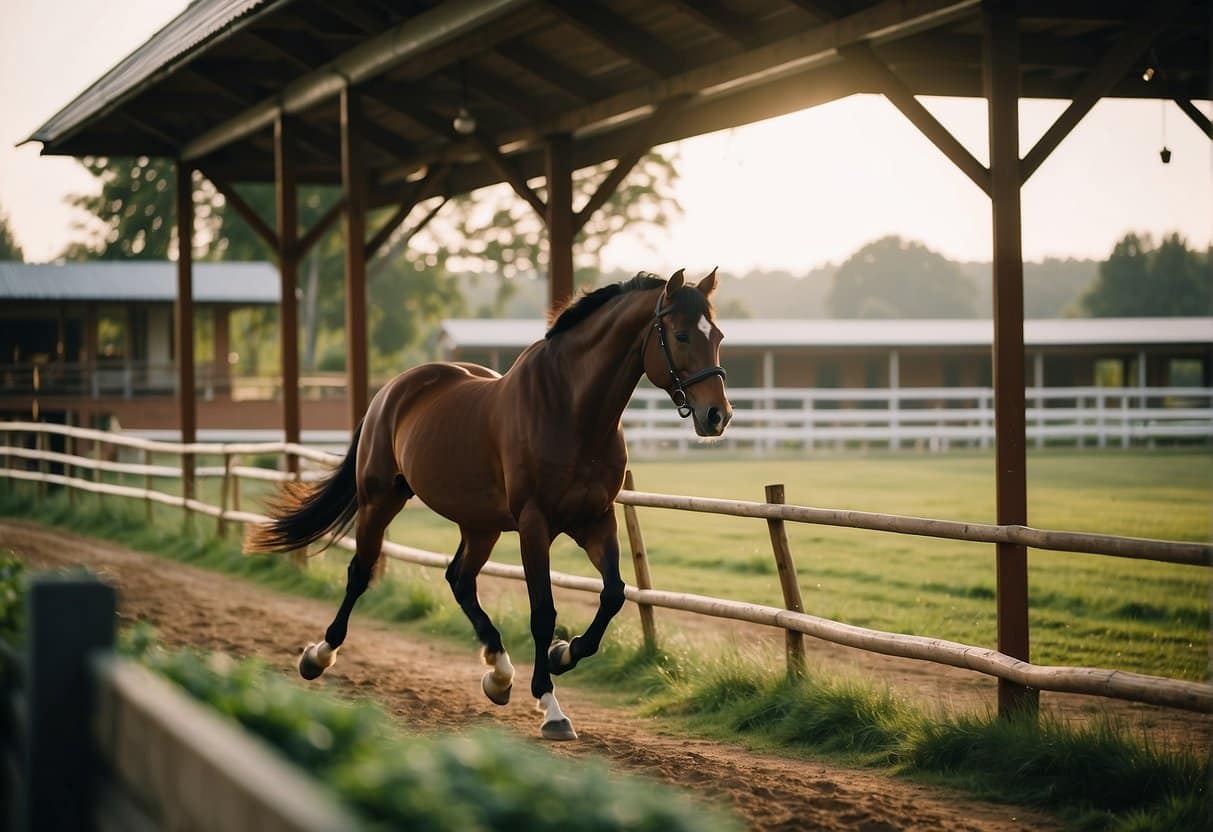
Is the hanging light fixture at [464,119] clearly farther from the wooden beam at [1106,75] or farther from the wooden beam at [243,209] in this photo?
the wooden beam at [1106,75]

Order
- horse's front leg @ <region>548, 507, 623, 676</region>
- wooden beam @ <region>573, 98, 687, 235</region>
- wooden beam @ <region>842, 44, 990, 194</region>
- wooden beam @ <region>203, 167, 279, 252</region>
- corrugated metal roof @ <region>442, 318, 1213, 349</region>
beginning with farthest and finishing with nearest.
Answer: corrugated metal roof @ <region>442, 318, 1213, 349</region>, wooden beam @ <region>203, 167, 279, 252</region>, wooden beam @ <region>573, 98, 687, 235</region>, wooden beam @ <region>842, 44, 990, 194</region>, horse's front leg @ <region>548, 507, 623, 676</region>

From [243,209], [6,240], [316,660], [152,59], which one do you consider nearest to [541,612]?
[316,660]

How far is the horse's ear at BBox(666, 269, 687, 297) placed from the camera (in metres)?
5.84

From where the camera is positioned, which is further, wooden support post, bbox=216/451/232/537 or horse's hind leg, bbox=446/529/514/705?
wooden support post, bbox=216/451/232/537

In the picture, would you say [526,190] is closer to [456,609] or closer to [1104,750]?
[456,609]

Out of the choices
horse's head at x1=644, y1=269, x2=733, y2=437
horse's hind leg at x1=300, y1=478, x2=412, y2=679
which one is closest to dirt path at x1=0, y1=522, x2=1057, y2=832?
horse's hind leg at x1=300, y1=478, x2=412, y2=679

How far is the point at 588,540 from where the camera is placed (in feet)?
20.8

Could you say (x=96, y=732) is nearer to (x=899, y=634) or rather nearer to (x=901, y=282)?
(x=899, y=634)

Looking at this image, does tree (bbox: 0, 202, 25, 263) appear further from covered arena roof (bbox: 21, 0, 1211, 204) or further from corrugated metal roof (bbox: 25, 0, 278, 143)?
covered arena roof (bbox: 21, 0, 1211, 204)

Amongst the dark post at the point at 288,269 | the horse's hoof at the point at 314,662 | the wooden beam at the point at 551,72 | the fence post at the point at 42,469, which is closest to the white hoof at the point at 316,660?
the horse's hoof at the point at 314,662

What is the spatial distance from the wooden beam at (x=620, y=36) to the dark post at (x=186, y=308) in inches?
318

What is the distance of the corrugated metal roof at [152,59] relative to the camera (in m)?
10.2

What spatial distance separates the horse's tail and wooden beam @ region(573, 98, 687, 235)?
3.00 meters

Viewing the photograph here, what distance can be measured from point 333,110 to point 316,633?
5863 mm
